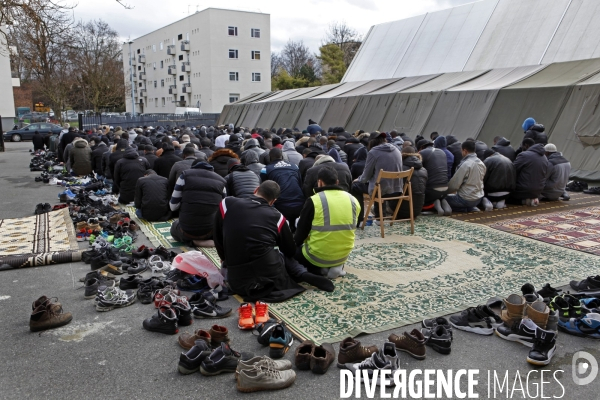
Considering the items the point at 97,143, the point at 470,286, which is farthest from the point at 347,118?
the point at 470,286

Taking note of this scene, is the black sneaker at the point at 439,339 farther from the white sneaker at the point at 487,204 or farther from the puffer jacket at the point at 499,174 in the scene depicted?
the puffer jacket at the point at 499,174

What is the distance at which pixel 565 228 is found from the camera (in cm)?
717

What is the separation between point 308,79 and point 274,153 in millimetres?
42794

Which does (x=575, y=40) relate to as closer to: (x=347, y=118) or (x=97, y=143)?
(x=347, y=118)

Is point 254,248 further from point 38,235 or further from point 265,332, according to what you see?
point 38,235

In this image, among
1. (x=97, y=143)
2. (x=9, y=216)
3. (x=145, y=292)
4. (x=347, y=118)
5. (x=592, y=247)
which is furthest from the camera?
(x=347, y=118)

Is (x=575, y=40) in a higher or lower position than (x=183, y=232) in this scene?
higher

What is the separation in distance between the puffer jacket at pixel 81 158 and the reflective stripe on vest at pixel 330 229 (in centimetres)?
1040

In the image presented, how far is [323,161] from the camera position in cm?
686

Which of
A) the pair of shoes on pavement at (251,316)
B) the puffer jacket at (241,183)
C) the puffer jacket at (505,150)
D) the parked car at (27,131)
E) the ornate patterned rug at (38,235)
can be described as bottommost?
the parked car at (27,131)

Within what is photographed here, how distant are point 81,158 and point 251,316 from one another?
11.1 metres

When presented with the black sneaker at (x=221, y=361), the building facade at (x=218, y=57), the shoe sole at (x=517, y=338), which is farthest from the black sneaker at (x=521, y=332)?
the building facade at (x=218, y=57)

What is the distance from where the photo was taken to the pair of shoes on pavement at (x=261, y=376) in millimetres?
3020

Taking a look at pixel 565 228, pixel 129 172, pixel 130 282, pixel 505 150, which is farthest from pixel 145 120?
pixel 565 228
